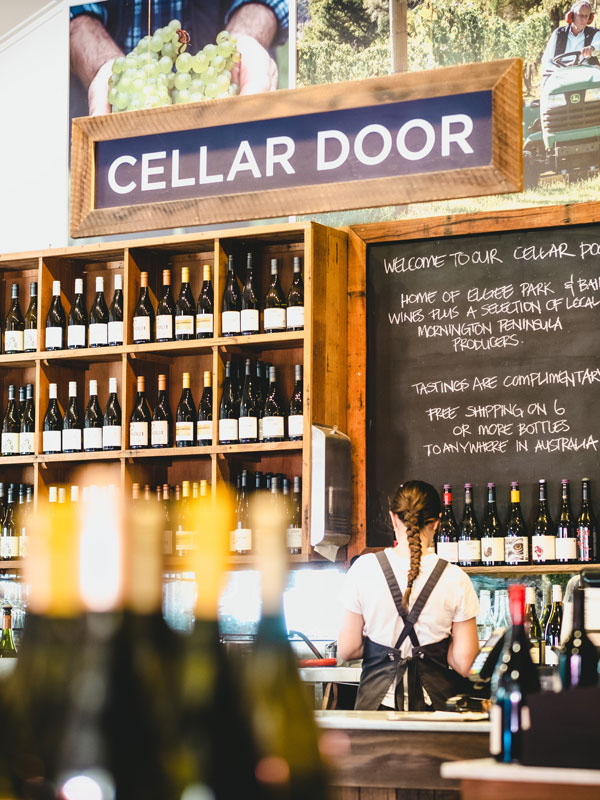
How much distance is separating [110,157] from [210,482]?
3049 millimetres

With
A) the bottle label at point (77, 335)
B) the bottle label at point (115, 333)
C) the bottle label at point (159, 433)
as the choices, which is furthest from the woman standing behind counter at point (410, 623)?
the bottle label at point (77, 335)

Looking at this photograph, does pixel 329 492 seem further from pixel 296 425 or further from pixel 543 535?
pixel 543 535

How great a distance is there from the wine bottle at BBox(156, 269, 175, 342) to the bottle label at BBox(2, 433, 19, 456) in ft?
2.63

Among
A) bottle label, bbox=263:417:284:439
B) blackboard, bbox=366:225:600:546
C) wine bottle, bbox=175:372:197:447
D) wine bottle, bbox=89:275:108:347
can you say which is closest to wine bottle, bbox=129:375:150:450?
wine bottle, bbox=175:372:197:447

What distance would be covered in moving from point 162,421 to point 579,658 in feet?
10.6

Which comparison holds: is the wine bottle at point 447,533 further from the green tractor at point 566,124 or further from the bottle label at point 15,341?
the bottle label at point 15,341

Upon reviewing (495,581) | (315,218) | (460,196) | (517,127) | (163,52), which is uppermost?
(163,52)

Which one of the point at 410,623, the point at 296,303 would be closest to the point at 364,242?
the point at 296,303

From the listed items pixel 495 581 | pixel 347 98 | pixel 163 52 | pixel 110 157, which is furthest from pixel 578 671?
pixel 163 52

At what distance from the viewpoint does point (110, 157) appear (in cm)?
188

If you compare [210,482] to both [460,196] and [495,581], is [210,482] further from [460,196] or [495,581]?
[460,196]

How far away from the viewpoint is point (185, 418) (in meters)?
5.00

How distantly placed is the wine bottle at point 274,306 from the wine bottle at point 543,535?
122 cm

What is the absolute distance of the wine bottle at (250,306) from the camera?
15.5 ft
